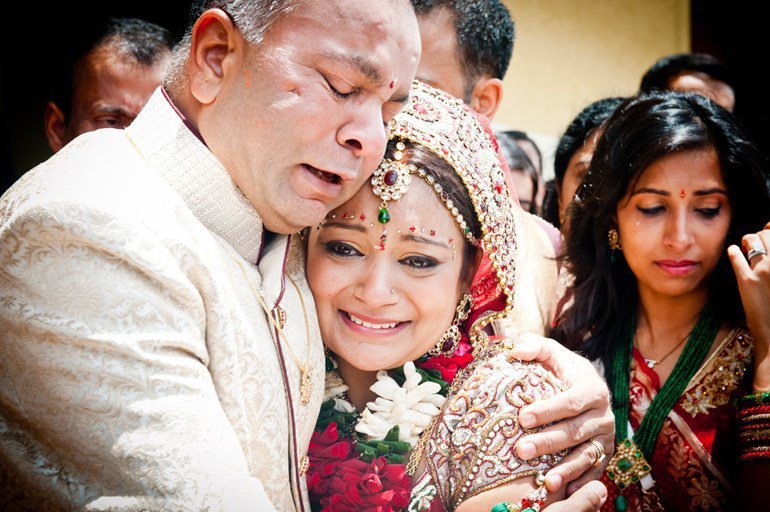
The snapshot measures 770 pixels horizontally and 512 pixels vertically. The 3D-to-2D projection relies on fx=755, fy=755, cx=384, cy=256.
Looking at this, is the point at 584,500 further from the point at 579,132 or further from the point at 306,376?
the point at 579,132

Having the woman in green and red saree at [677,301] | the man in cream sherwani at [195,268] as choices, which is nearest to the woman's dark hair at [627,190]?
the woman in green and red saree at [677,301]

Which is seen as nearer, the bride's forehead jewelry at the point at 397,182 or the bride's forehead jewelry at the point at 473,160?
the bride's forehead jewelry at the point at 397,182

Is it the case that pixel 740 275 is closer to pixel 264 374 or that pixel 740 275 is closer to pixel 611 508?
pixel 611 508

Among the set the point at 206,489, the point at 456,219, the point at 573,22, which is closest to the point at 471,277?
the point at 456,219

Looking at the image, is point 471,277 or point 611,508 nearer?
point 471,277

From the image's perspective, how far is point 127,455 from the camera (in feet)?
4.95

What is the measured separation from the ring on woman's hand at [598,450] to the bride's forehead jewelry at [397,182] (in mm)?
810

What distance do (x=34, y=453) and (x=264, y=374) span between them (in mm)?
546

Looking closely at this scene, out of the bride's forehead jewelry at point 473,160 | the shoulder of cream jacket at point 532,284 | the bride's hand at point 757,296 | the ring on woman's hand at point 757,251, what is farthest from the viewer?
the shoulder of cream jacket at point 532,284

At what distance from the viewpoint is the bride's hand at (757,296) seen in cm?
279

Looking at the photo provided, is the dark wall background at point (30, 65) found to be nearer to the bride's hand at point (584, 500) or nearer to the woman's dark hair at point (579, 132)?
the woman's dark hair at point (579, 132)

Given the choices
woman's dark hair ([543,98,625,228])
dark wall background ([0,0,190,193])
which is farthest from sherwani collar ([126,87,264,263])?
dark wall background ([0,0,190,193])

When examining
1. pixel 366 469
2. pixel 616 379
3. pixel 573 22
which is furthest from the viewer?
pixel 573 22

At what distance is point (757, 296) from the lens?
9.35 feet
